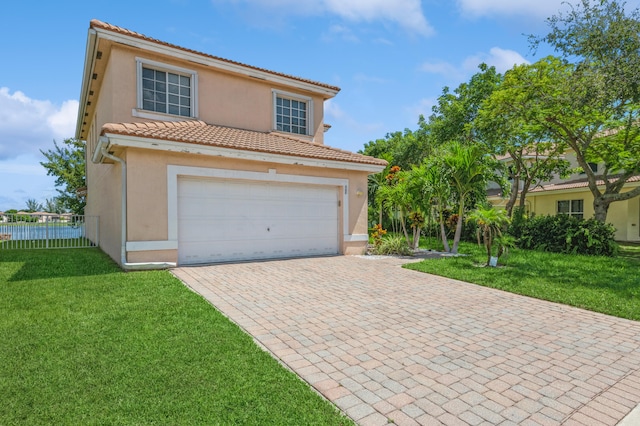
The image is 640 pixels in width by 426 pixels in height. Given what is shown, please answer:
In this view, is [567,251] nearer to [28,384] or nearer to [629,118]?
[629,118]

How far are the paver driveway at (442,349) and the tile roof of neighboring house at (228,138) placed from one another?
3.94 meters

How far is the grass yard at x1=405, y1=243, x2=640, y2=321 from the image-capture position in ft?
21.8

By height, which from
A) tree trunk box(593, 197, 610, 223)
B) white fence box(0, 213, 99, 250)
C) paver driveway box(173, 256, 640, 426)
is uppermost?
tree trunk box(593, 197, 610, 223)

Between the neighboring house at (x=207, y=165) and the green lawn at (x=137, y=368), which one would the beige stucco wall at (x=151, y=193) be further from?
the green lawn at (x=137, y=368)

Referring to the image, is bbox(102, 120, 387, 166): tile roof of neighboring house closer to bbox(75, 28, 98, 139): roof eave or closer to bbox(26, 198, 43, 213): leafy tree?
bbox(75, 28, 98, 139): roof eave

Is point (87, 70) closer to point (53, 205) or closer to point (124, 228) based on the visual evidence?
point (124, 228)

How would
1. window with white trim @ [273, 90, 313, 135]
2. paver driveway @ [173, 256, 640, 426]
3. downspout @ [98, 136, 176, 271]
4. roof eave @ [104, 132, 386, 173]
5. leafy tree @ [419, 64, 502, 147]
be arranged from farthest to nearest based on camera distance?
1. leafy tree @ [419, 64, 502, 147]
2. window with white trim @ [273, 90, 313, 135]
3. downspout @ [98, 136, 176, 271]
4. roof eave @ [104, 132, 386, 173]
5. paver driveway @ [173, 256, 640, 426]

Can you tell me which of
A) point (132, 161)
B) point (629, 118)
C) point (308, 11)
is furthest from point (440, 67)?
point (132, 161)

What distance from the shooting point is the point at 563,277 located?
8.85 meters

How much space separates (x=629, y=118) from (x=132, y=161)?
18454 millimetres

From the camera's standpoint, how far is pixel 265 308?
602 centimetres

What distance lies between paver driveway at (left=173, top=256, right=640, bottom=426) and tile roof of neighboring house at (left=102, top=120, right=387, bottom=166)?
3938 mm

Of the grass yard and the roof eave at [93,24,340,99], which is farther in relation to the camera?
the roof eave at [93,24,340,99]

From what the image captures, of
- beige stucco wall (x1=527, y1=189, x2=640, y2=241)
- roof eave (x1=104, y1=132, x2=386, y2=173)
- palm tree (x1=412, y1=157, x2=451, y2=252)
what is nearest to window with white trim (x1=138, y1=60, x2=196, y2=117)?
roof eave (x1=104, y1=132, x2=386, y2=173)
